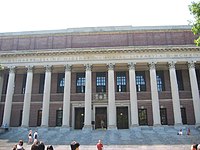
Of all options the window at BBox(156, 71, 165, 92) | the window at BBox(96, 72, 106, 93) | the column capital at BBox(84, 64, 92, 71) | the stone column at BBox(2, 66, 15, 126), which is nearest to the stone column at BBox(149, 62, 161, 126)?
the window at BBox(156, 71, 165, 92)

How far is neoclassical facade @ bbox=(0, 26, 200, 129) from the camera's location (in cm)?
3244

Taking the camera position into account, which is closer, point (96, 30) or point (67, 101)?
point (67, 101)

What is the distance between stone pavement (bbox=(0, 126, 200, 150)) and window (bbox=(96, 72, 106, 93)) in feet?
28.5

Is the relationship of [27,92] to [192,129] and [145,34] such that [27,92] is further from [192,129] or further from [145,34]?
[192,129]

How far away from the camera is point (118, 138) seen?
24906 millimetres

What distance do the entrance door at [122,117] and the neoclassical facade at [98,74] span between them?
8 centimetres

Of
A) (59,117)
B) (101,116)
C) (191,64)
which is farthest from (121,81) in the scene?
(59,117)

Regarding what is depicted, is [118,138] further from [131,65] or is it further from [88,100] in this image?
[131,65]

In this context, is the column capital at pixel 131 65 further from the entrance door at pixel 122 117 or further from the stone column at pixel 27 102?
the stone column at pixel 27 102

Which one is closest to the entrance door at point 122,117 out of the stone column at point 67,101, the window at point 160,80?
the window at point 160,80

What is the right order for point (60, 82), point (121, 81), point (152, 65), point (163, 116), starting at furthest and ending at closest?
point (60, 82), point (121, 81), point (163, 116), point (152, 65)

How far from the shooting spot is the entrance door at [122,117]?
3464 centimetres

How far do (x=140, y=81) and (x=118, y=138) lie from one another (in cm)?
1327

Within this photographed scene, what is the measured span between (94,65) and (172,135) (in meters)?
15.1
